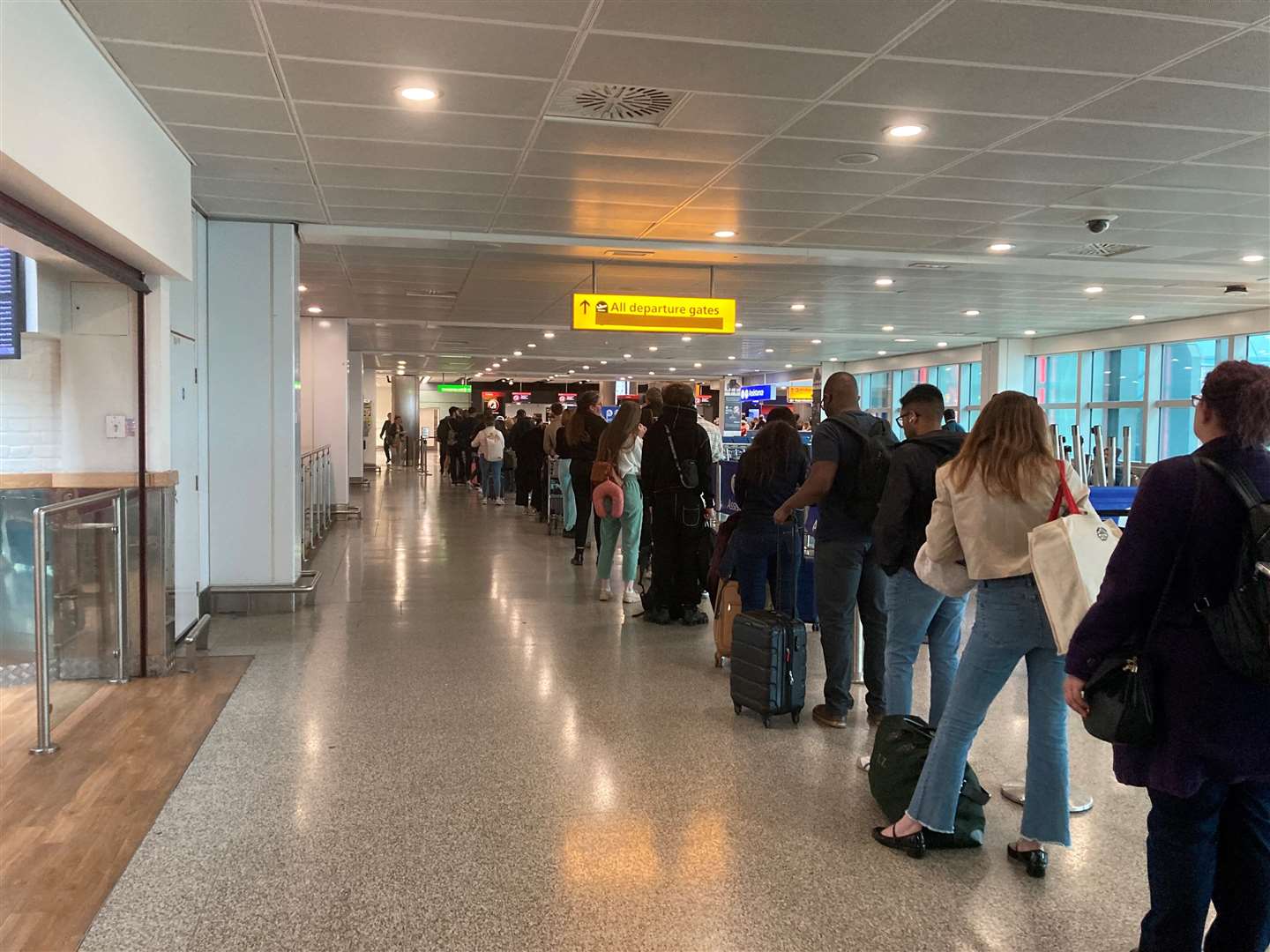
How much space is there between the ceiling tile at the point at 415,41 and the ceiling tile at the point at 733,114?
2.65 feet

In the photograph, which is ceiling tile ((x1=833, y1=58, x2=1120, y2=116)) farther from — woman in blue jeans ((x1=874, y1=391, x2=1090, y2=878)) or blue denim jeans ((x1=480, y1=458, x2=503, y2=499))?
blue denim jeans ((x1=480, y1=458, x2=503, y2=499))

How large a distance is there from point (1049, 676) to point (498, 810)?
2026 mm

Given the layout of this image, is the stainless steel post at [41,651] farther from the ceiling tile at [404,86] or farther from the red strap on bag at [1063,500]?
the red strap on bag at [1063,500]

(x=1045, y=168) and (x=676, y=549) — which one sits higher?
(x=1045, y=168)

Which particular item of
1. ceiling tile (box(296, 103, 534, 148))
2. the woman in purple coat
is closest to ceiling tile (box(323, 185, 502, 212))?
ceiling tile (box(296, 103, 534, 148))

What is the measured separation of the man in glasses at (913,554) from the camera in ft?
11.7

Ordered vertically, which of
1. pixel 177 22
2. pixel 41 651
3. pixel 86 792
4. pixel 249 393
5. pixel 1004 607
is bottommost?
pixel 86 792

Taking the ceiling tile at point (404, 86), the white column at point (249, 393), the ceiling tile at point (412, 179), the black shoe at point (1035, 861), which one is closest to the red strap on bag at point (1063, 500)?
the black shoe at point (1035, 861)

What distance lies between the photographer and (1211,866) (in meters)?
2.19

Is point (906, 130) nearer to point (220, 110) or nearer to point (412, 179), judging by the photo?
point (412, 179)

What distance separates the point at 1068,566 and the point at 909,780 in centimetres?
114

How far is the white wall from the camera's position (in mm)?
3129

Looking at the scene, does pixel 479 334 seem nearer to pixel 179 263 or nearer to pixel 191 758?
pixel 179 263

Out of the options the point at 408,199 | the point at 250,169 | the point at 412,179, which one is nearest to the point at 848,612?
the point at 412,179
